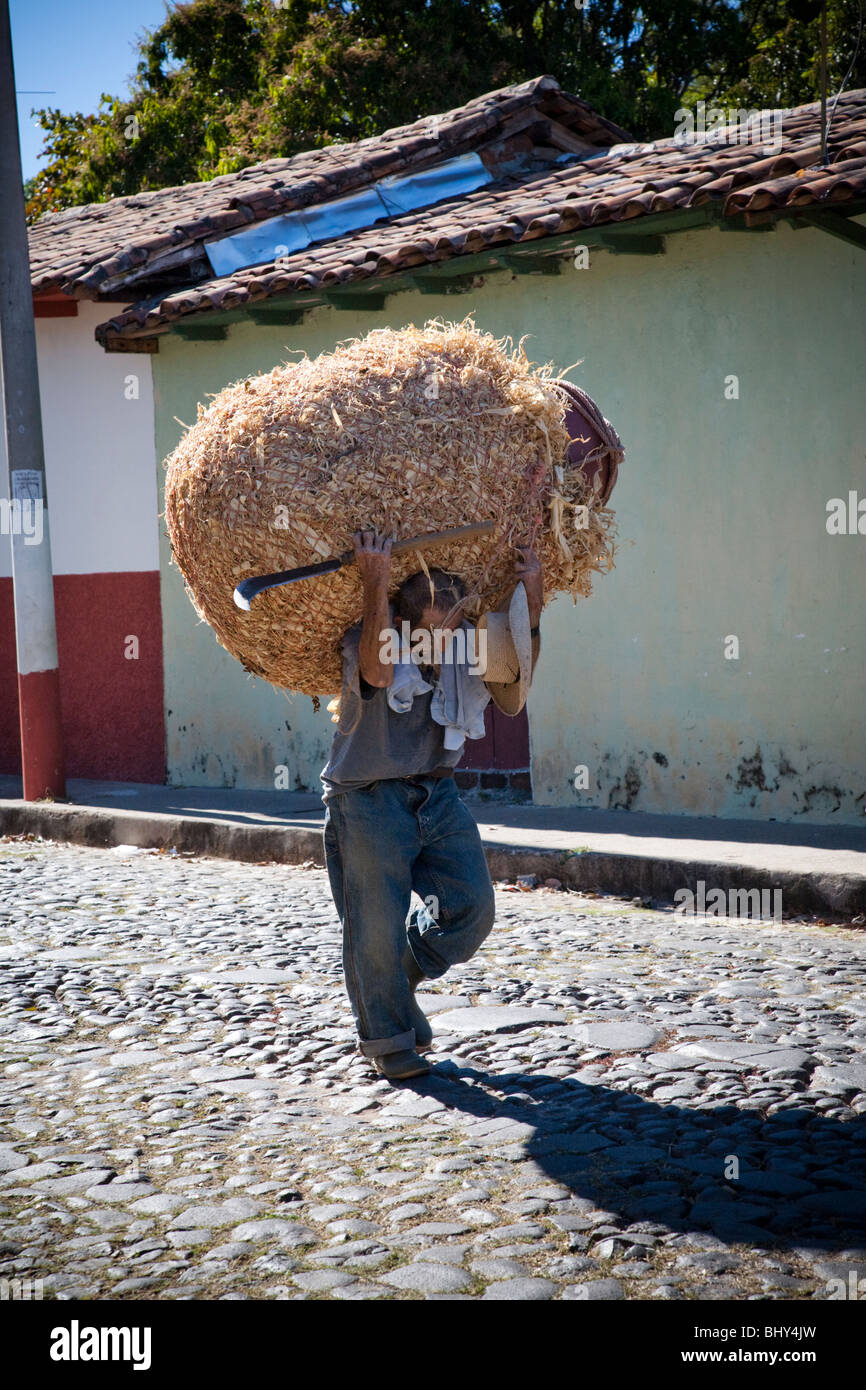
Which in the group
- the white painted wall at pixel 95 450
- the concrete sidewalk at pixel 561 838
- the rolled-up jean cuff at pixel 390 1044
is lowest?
the rolled-up jean cuff at pixel 390 1044

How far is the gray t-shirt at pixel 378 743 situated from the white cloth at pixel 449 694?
0.13ft

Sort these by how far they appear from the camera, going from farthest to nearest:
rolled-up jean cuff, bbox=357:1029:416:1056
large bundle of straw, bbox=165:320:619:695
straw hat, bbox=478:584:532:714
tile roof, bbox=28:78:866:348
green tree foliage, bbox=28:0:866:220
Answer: green tree foliage, bbox=28:0:866:220
tile roof, bbox=28:78:866:348
rolled-up jean cuff, bbox=357:1029:416:1056
straw hat, bbox=478:584:532:714
large bundle of straw, bbox=165:320:619:695

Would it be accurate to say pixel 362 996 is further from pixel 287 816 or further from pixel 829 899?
pixel 287 816

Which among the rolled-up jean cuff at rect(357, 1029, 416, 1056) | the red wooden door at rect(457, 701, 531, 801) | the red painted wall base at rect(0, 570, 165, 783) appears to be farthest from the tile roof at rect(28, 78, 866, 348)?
the rolled-up jean cuff at rect(357, 1029, 416, 1056)

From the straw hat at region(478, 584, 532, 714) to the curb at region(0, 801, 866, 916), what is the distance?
303 cm

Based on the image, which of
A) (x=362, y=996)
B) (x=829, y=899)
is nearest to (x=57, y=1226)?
(x=362, y=996)

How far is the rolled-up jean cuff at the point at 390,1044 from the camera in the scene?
4.04m

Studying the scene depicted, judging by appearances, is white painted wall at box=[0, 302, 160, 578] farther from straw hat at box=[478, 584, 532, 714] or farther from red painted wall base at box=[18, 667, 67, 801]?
straw hat at box=[478, 584, 532, 714]

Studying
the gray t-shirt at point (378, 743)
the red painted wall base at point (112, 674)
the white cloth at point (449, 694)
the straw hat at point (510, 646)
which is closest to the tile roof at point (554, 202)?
the red painted wall base at point (112, 674)

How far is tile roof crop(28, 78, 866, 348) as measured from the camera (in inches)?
299

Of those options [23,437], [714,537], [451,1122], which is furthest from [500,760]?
[451,1122]

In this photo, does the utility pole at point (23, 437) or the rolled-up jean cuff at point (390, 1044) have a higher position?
the utility pole at point (23, 437)

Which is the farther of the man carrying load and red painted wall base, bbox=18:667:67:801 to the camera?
red painted wall base, bbox=18:667:67:801

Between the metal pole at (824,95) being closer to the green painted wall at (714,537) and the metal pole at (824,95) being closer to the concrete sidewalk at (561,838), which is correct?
the green painted wall at (714,537)
